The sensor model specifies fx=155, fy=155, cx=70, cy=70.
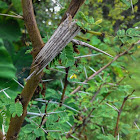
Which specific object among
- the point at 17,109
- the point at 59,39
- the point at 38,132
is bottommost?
the point at 38,132

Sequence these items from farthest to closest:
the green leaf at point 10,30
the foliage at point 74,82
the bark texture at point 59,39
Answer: the green leaf at point 10,30 → the foliage at point 74,82 → the bark texture at point 59,39

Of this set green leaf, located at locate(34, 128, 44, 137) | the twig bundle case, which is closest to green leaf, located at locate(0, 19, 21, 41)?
green leaf, located at locate(34, 128, 44, 137)

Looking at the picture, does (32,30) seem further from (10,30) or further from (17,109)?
(10,30)

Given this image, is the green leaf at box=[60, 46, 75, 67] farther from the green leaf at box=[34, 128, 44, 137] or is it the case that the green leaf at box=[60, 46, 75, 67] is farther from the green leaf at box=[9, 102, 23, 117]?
the green leaf at box=[34, 128, 44, 137]

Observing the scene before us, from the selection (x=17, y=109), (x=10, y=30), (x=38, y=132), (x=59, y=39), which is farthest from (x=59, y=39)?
(x=10, y=30)

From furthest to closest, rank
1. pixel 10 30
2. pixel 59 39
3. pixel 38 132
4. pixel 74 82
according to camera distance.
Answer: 1. pixel 10 30
2. pixel 74 82
3. pixel 38 132
4. pixel 59 39

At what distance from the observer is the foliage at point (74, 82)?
0.33 metres

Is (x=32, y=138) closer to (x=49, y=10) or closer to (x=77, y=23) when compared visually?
(x=77, y=23)

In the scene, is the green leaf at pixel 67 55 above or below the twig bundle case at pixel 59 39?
below

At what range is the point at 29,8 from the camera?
24 centimetres

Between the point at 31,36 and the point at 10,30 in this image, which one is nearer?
the point at 31,36

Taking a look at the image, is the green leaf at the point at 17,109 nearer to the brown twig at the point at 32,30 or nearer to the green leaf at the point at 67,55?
the brown twig at the point at 32,30

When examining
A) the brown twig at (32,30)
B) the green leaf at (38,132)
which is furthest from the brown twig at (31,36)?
the green leaf at (38,132)

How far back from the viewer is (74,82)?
559mm
